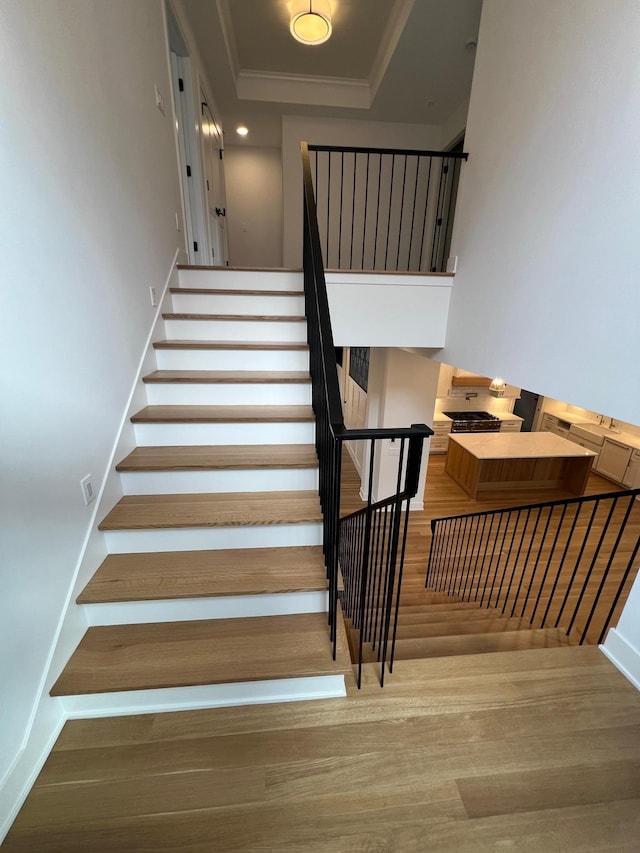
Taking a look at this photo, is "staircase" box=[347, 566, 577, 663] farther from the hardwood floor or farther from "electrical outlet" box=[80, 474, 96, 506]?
"electrical outlet" box=[80, 474, 96, 506]

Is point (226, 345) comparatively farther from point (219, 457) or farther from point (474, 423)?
point (474, 423)

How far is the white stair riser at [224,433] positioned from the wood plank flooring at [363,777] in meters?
1.19

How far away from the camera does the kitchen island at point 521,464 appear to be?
216 inches

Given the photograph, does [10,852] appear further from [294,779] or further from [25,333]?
[25,333]

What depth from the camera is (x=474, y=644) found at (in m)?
2.20

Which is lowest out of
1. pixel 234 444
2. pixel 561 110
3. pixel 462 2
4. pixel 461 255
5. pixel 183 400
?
pixel 234 444

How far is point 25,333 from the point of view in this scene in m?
1.13

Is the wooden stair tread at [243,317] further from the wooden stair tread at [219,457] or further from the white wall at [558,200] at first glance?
the white wall at [558,200]

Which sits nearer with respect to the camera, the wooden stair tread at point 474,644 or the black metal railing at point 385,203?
the wooden stair tread at point 474,644

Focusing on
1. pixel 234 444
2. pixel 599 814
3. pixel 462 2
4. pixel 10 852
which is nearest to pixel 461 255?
pixel 462 2

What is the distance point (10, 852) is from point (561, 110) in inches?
134

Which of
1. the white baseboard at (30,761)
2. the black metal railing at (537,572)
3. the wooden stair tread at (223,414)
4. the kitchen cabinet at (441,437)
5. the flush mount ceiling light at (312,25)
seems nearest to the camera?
the white baseboard at (30,761)

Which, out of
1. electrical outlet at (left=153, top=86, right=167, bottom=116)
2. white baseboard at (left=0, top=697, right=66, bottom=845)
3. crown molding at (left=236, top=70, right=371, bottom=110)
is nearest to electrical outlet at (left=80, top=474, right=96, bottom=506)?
white baseboard at (left=0, top=697, right=66, bottom=845)

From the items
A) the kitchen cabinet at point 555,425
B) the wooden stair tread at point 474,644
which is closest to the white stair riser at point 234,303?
the wooden stair tread at point 474,644
